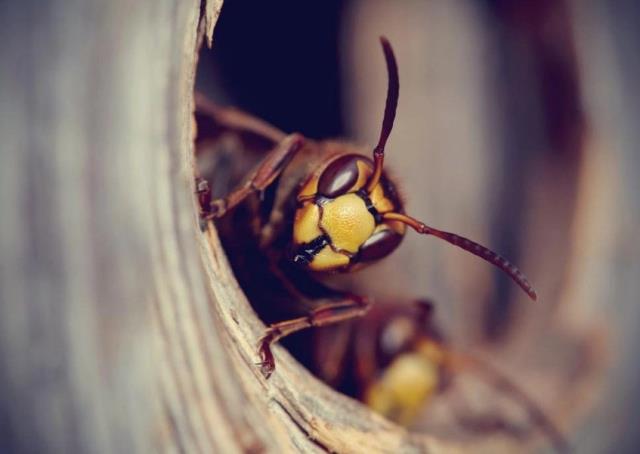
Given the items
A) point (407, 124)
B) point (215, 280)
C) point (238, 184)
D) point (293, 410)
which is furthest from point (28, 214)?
point (407, 124)

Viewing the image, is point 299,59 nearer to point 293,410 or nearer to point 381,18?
point 381,18

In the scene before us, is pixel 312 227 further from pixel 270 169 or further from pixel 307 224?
pixel 270 169

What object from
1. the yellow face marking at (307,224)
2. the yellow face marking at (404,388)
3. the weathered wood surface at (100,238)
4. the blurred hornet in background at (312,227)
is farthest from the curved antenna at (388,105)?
the yellow face marking at (404,388)

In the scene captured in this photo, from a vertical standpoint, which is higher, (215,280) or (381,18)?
(381,18)

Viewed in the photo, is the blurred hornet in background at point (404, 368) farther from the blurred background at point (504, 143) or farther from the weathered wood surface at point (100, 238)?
the weathered wood surface at point (100, 238)

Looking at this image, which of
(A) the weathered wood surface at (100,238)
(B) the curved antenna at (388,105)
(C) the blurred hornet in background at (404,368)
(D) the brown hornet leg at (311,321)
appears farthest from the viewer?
(C) the blurred hornet in background at (404,368)

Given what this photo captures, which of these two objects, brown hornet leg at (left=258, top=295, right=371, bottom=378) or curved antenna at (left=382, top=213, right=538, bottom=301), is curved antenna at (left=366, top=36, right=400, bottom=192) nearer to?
curved antenna at (left=382, top=213, right=538, bottom=301)

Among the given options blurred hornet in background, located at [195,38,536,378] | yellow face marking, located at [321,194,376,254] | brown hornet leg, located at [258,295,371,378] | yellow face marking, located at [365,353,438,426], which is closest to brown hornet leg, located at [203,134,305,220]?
blurred hornet in background, located at [195,38,536,378]
